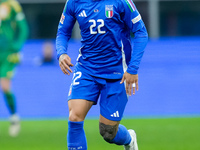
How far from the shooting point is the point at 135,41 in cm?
613

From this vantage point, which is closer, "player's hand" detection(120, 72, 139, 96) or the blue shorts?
"player's hand" detection(120, 72, 139, 96)

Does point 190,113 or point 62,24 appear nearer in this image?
point 62,24

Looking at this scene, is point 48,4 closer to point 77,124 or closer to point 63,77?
point 63,77

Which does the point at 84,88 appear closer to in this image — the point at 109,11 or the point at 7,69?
the point at 109,11

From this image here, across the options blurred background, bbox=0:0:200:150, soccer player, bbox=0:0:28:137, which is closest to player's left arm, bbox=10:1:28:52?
soccer player, bbox=0:0:28:137

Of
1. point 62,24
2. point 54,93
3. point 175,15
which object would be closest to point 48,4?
point 175,15

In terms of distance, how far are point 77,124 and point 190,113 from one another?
7.19 metres

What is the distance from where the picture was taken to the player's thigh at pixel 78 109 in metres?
6.00

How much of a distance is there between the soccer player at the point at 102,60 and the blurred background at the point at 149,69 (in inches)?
82.3

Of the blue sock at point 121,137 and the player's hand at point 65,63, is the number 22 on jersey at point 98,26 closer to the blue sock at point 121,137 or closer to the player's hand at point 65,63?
the player's hand at point 65,63

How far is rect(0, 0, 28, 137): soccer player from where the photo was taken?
1009cm

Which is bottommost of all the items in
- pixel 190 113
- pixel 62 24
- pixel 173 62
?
pixel 173 62

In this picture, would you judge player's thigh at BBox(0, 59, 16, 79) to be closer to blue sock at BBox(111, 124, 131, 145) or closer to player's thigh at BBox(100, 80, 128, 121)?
blue sock at BBox(111, 124, 131, 145)

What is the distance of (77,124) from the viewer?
19.7 ft
